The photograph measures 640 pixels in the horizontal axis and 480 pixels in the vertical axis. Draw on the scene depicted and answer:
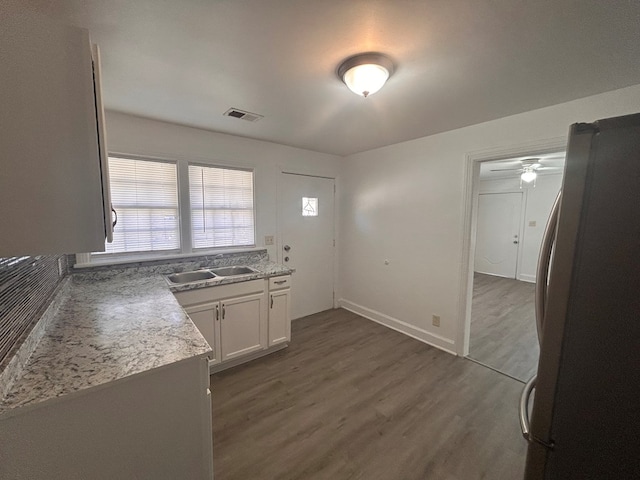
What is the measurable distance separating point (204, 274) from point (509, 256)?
669 centimetres

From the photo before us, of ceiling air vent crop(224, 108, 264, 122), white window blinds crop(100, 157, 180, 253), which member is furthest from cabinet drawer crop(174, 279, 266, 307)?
ceiling air vent crop(224, 108, 264, 122)

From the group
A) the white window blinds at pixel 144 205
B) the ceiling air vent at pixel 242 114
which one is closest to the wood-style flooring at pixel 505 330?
the ceiling air vent at pixel 242 114

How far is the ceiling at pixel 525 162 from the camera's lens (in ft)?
13.2

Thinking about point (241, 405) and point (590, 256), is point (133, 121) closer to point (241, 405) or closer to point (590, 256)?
point (241, 405)

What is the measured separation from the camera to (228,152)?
9.89ft

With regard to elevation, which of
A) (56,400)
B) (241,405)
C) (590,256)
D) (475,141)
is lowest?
(241,405)

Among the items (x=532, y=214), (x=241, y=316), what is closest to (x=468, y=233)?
(x=241, y=316)

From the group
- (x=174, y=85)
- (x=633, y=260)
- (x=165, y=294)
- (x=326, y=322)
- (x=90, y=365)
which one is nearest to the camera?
(x=633, y=260)

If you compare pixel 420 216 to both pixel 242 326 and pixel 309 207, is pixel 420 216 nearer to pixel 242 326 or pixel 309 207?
pixel 309 207

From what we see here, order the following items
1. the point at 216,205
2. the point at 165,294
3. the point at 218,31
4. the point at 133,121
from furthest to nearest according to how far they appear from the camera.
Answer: the point at 216,205, the point at 133,121, the point at 165,294, the point at 218,31

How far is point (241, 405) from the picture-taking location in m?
2.05

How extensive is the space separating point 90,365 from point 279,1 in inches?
67.7

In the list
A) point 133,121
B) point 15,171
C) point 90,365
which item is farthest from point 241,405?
point 133,121

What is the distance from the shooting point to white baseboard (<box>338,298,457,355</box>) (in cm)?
291
